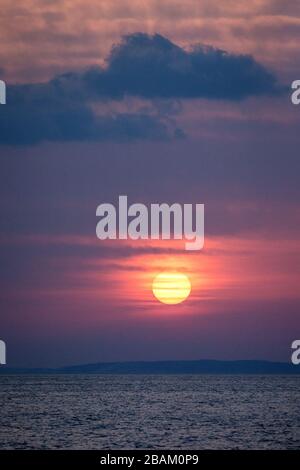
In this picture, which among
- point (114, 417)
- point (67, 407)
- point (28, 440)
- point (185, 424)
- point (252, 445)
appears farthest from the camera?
point (67, 407)

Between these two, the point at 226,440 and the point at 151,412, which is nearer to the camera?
the point at 226,440

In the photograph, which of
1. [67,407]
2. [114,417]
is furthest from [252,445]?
[67,407]

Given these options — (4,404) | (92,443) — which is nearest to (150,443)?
(92,443)

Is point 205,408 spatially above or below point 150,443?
above

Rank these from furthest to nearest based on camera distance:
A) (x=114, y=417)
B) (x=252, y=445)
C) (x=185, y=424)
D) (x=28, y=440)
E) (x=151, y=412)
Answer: (x=151, y=412), (x=114, y=417), (x=185, y=424), (x=28, y=440), (x=252, y=445)

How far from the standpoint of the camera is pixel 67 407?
14225 cm
